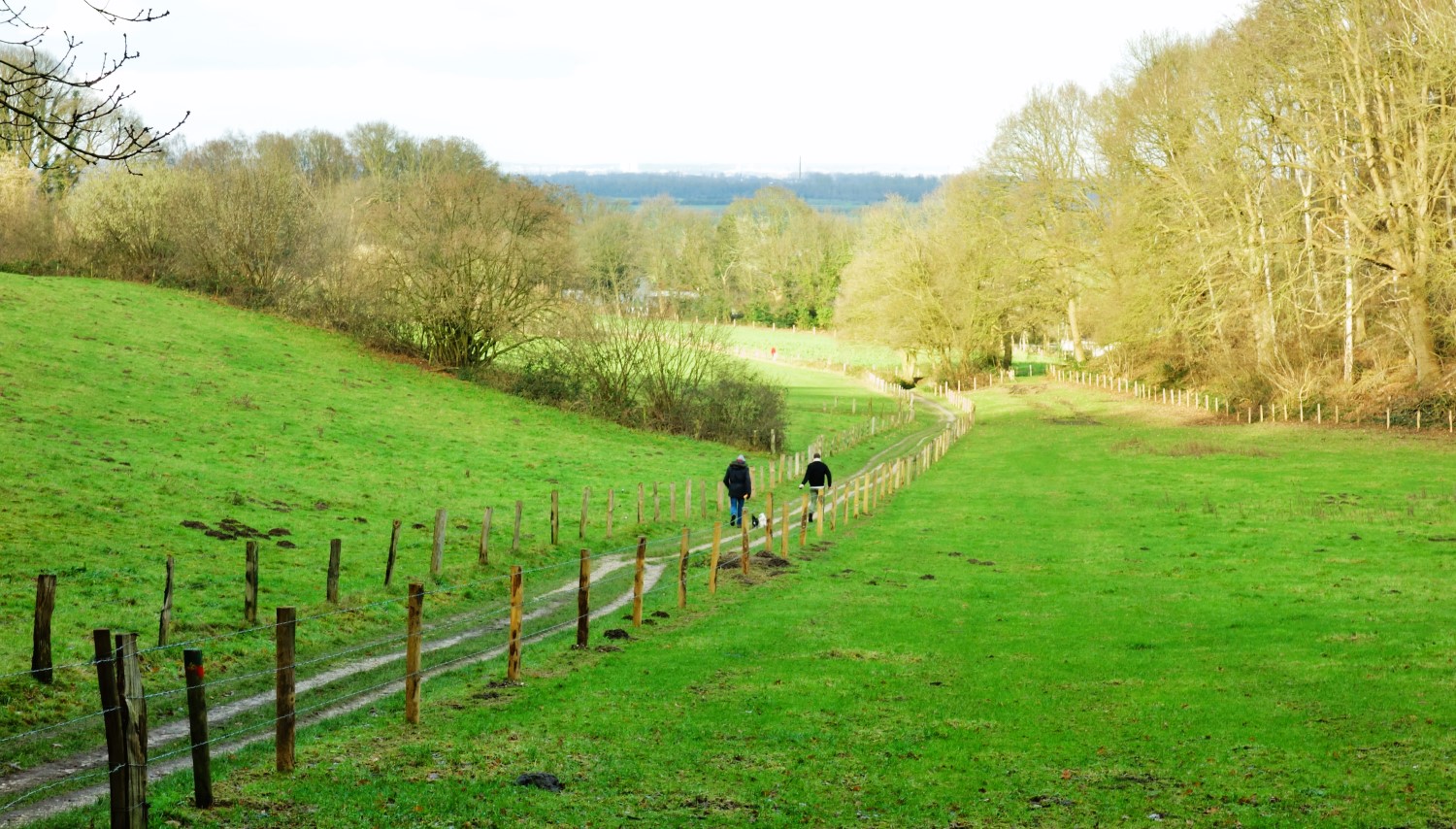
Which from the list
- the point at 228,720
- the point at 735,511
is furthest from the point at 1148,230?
the point at 228,720

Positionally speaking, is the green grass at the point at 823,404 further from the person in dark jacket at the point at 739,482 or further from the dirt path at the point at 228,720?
the dirt path at the point at 228,720

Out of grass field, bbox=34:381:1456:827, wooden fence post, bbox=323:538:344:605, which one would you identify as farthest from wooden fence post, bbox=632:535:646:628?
wooden fence post, bbox=323:538:344:605

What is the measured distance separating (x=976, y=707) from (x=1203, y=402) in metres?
62.7

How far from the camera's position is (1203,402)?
237 feet

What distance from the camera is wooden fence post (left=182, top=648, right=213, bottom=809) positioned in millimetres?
10398

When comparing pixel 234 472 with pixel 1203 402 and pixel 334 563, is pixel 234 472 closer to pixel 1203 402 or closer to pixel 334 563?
pixel 334 563

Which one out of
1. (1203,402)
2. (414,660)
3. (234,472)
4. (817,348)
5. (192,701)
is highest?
(817,348)

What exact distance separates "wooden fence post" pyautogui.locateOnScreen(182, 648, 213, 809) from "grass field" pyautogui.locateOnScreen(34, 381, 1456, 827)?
222mm

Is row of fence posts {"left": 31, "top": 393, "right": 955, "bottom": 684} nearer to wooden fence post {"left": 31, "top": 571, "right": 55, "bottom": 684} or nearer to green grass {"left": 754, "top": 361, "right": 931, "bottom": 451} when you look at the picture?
wooden fence post {"left": 31, "top": 571, "right": 55, "bottom": 684}

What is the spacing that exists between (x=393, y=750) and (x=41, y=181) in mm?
71793

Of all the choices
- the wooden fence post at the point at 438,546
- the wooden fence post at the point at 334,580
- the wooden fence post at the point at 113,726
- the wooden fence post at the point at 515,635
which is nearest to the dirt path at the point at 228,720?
the wooden fence post at the point at 515,635

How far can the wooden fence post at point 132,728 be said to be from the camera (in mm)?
9461

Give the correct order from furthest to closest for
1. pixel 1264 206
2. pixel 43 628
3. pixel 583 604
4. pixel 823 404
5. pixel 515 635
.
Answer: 1. pixel 823 404
2. pixel 1264 206
3. pixel 583 604
4. pixel 515 635
5. pixel 43 628

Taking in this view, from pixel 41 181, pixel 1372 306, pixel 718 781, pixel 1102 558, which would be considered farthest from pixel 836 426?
pixel 718 781
